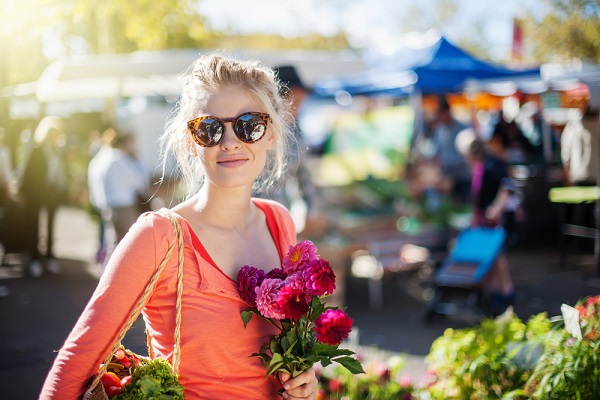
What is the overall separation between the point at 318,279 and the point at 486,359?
1611 mm

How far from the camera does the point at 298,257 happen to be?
82.0 inches

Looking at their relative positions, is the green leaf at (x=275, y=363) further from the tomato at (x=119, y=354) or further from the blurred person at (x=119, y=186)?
the blurred person at (x=119, y=186)

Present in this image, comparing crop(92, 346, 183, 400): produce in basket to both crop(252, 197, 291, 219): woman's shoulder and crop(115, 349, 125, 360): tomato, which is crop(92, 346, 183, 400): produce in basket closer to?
crop(115, 349, 125, 360): tomato

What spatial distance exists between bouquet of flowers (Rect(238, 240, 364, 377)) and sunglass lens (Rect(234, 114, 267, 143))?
380 mm

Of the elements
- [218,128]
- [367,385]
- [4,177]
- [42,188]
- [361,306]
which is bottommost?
[361,306]

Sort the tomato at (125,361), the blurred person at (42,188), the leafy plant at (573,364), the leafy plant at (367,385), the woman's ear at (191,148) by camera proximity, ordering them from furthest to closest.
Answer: the blurred person at (42,188) → the leafy plant at (367,385) → the leafy plant at (573,364) → the woman's ear at (191,148) → the tomato at (125,361)

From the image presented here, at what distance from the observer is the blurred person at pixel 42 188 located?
9289mm

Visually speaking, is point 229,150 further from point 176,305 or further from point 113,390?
point 113,390

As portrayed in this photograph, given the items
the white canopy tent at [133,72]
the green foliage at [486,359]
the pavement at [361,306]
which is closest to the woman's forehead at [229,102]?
the pavement at [361,306]

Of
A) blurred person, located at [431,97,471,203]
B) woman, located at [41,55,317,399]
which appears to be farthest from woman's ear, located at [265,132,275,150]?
blurred person, located at [431,97,471,203]

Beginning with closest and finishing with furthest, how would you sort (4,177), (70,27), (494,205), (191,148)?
1. (191,148)
2. (494,205)
3. (4,177)
4. (70,27)

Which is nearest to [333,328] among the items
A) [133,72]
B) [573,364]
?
[573,364]

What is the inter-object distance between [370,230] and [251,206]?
17.8 ft

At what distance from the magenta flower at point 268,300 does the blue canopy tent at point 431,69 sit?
25.3 ft
